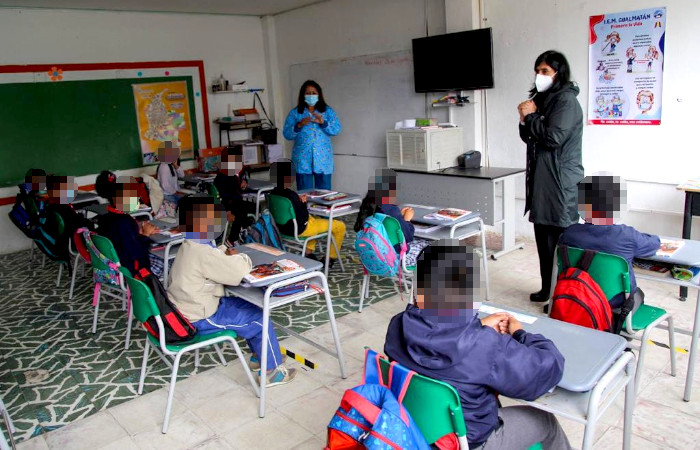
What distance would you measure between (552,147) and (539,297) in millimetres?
1076

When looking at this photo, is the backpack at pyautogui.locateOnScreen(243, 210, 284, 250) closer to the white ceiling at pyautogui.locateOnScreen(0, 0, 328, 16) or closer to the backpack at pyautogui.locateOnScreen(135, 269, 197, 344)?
the backpack at pyautogui.locateOnScreen(135, 269, 197, 344)

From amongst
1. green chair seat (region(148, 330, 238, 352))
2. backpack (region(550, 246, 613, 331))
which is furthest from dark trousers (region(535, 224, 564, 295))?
green chair seat (region(148, 330, 238, 352))

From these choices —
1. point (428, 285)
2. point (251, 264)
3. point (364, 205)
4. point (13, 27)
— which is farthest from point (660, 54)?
point (13, 27)

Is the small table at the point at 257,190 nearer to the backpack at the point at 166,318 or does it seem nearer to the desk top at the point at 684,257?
the backpack at the point at 166,318

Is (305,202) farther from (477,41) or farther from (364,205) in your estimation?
(477,41)

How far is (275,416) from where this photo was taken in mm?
2883

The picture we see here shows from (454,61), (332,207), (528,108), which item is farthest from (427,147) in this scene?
(528,108)

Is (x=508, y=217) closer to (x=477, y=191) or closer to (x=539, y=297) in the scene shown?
(x=477, y=191)

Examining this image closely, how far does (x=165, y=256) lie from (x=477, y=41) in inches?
140

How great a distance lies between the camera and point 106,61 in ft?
23.9

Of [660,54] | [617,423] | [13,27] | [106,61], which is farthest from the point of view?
[106,61]

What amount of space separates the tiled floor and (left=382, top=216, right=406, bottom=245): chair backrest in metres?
0.68

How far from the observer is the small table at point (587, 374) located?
1618 mm

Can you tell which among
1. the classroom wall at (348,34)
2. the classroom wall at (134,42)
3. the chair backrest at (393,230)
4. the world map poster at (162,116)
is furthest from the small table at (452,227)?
the classroom wall at (134,42)
